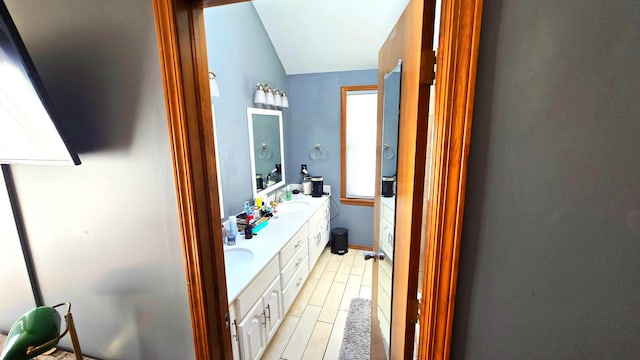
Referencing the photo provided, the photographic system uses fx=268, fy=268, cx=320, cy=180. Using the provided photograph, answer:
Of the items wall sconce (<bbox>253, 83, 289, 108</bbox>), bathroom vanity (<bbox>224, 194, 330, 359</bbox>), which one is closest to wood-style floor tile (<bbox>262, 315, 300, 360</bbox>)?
bathroom vanity (<bbox>224, 194, 330, 359</bbox>)

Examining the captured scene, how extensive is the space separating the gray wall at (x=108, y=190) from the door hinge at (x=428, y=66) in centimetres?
79

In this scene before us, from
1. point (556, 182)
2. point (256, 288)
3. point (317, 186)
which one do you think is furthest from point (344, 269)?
point (556, 182)

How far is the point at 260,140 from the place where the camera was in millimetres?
2898

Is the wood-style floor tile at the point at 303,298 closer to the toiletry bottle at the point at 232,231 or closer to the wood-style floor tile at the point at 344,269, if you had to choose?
the wood-style floor tile at the point at 344,269

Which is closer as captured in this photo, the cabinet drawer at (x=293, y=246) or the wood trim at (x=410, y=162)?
the wood trim at (x=410, y=162)

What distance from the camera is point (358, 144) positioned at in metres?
3.59

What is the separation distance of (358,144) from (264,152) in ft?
4.27

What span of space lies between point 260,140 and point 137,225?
2.01m

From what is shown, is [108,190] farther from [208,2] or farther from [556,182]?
[556,182]

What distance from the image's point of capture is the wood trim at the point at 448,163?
60 centimetres

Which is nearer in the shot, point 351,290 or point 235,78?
point 235,78

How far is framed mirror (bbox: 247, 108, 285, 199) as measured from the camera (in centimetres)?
276

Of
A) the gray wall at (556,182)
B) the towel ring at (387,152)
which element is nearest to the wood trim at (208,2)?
the gray wall at (556,182)

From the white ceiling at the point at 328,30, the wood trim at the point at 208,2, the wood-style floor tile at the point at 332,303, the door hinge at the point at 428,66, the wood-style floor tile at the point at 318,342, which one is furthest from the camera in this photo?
the white ceiling at the point at 328,30
